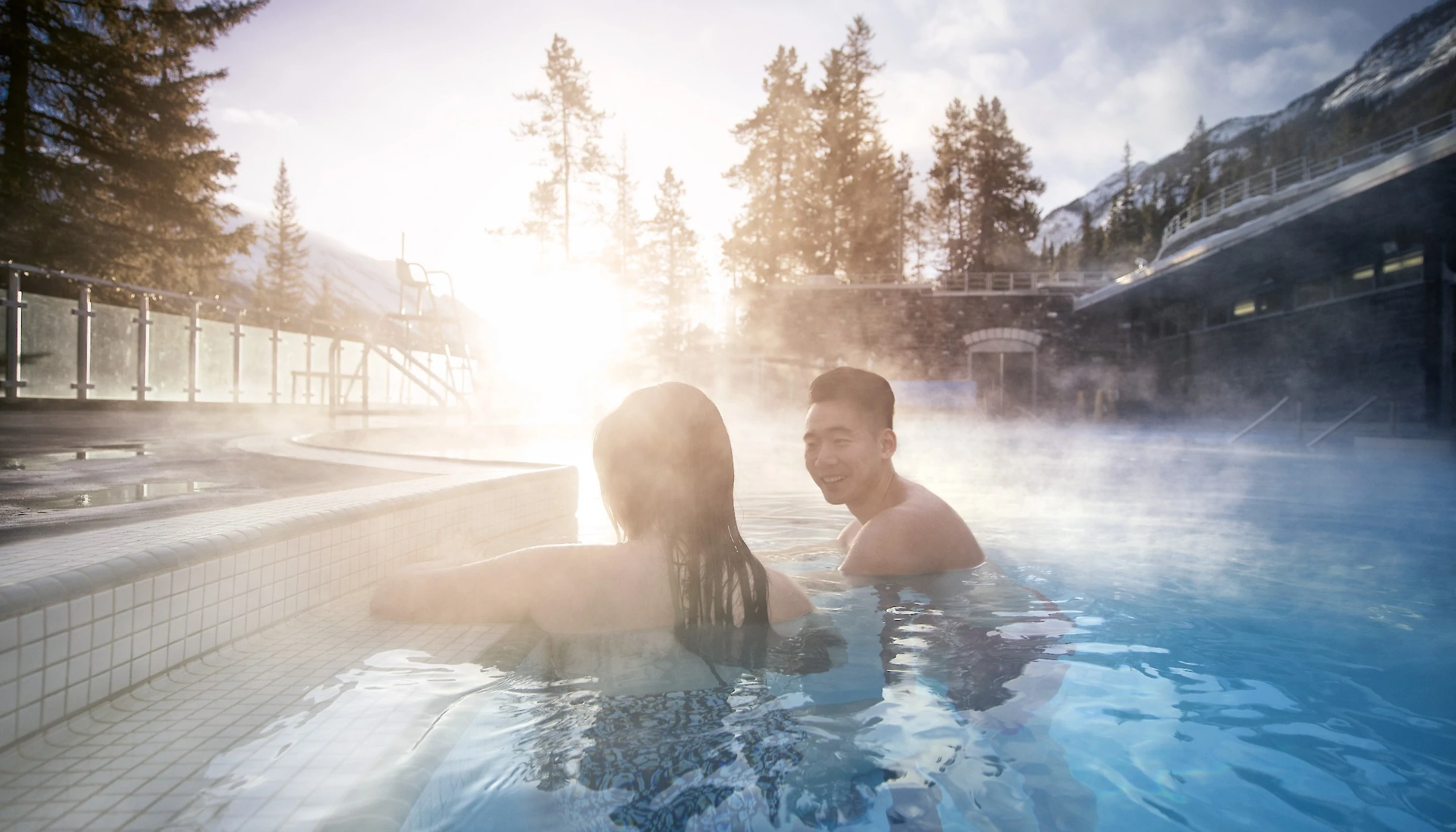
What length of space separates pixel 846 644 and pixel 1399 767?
1.40 metres

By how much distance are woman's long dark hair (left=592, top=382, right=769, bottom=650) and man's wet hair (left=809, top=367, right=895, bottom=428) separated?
3.20 feet

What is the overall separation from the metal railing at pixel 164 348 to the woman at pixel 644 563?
7.38m

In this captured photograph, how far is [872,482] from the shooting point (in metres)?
3.06

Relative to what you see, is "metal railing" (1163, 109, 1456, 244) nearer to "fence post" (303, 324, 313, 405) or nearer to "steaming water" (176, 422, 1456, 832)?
"steaming water" (176, 422, 1456, 832)

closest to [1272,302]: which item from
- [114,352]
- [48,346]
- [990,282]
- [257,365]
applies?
[990,282]

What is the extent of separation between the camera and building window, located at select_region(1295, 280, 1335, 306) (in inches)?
505

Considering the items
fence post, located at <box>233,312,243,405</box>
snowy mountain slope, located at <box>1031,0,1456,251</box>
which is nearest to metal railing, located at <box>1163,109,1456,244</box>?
snowy mountain slope, located at <box>1031,0,1456,251</box>

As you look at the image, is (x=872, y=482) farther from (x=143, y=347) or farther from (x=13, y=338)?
(x=143, y=347)

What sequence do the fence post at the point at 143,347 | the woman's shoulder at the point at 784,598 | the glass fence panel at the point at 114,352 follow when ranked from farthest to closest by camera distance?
the fence post at the point at 143,347
the glass fence panel at the point at 114,352
the woman's shoulder at the point at 784,598

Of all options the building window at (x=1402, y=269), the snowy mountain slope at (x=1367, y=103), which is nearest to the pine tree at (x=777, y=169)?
the snowy mountain slope at (x=1367, y=103)

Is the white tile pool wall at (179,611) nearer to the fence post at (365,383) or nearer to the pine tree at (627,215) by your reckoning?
the fence post at (365,383)

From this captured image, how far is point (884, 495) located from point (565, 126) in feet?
72.1

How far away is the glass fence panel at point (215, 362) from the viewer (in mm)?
8961

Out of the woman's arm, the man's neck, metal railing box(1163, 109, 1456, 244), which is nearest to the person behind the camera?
the woman's arm
